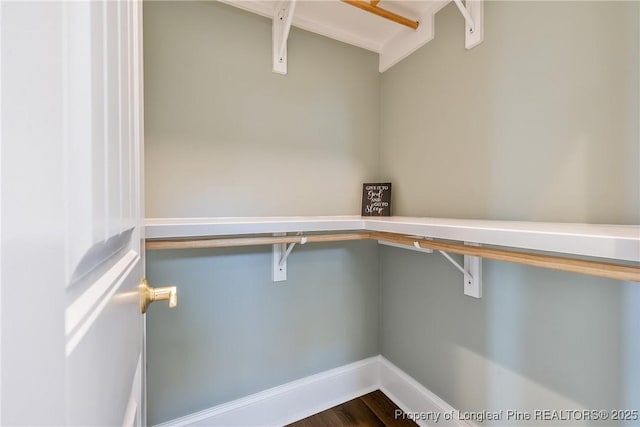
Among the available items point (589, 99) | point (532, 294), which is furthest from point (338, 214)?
point (589, 99)

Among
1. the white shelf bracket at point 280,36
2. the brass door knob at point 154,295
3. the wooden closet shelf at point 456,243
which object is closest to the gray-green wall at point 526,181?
the wooden closet shelf at point 456,243

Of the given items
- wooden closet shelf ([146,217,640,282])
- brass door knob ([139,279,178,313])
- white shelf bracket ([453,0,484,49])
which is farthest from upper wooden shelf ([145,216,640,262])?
white shelf bracket ([453,0,484,49])

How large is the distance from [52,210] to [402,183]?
1318mm

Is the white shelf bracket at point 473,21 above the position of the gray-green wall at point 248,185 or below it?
above

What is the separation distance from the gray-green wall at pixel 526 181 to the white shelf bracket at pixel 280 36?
60 centimetres

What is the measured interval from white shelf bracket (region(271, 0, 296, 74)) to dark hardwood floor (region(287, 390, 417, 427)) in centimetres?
164

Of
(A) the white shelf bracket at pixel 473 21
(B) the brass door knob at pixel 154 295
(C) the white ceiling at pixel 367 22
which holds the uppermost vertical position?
(C) the white ceiling at pixel 367 22

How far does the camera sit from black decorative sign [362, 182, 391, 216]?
1325 mm

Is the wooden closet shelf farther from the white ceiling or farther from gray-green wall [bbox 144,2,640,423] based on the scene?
the white ceiling

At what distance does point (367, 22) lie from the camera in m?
1.26

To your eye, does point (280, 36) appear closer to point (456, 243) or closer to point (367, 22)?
point (367, 22)

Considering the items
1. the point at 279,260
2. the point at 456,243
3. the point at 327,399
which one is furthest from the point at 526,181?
the point at 327,399

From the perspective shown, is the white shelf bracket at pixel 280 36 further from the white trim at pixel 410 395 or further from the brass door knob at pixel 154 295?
the white trim at pixel 410 395

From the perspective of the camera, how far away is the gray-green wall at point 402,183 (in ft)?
2.34
